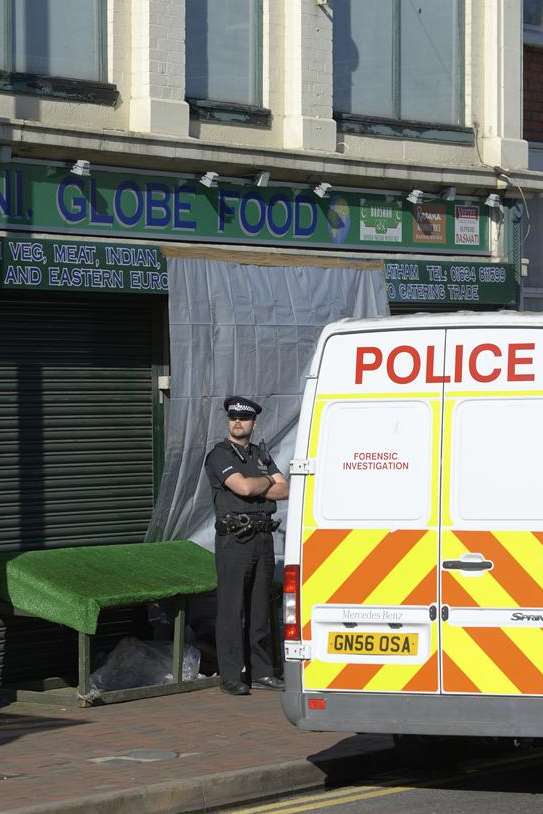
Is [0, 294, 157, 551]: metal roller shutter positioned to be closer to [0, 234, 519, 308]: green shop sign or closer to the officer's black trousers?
[0, 234, 519, 308]: green shop sign

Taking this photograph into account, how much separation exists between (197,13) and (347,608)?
7271mm

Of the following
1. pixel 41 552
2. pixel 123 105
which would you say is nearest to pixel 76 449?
pixel 41 552

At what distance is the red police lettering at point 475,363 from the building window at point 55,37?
5.75m

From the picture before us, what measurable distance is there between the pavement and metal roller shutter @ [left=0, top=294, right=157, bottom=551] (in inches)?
70.5

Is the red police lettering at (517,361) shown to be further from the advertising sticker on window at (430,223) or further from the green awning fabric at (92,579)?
the advertising sticker on window at (430,223)

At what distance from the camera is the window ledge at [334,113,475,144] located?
50.7ft

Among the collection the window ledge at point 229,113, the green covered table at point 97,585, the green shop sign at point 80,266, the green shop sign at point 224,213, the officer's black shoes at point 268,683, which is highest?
the window ledge at point 229,113

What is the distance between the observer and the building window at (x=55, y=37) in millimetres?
13008

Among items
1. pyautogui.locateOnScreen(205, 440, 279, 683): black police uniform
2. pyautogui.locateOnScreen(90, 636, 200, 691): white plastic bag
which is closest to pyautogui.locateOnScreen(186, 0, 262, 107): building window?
pyautogui.locateOnScreen(205, 440, 279, 683): black police uniform

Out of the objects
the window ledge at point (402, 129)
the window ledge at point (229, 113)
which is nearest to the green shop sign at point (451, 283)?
the window ledge at point (402, 129)

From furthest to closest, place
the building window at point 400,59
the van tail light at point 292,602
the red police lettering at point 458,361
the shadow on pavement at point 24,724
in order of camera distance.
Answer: the building window at point 400,59 < the shadow on pavement at point 24,724 < the van tail light at point 292,602 < the red police lettering at point 458,361

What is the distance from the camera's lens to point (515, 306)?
16.7m

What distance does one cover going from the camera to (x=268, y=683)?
40.2ft

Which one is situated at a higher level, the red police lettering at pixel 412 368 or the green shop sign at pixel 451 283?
the green shop sign at pixel 451 283
